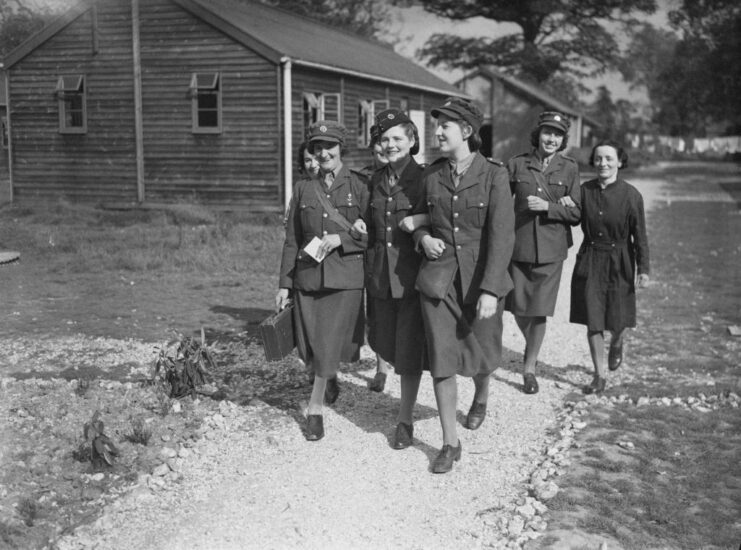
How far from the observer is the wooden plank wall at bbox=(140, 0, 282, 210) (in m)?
19.1

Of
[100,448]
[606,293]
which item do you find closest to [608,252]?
[606,293]

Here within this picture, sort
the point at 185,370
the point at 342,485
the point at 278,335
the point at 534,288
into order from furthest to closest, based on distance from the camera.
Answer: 1. the point at 534,288
2. the point at 185,370
3. the point at 278,335
4. the point at 342,485

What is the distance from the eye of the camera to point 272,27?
21.4 metres

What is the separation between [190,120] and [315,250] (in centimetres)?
1545

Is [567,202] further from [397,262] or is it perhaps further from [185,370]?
[185,370]

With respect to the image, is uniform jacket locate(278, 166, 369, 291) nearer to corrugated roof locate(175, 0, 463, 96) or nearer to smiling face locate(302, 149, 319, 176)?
smiling face locate(302, 149, 319, 176)

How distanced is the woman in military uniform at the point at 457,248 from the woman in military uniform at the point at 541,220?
159 cm

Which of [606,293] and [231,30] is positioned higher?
[231,30]

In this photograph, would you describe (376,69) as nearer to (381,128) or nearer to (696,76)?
(696,76)

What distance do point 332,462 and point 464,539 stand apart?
1.17 m

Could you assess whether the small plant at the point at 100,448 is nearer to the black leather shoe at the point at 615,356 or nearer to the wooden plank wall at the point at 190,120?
the black leather shoe at the point at 615,356

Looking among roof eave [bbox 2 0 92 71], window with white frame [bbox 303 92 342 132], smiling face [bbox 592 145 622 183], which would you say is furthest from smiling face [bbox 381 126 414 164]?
roof eave [bbox 2 0 92 71]

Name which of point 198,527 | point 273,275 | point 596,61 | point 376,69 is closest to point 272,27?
point 376,69

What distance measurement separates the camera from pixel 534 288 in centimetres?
639
